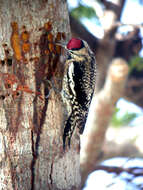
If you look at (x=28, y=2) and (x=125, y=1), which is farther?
(x=125, y=1)

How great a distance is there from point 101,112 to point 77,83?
2540mm

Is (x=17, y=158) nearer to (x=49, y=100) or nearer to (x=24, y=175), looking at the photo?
(x=24, y=175)

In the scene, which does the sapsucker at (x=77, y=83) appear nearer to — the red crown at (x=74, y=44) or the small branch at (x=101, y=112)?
the red crown at (x=74, y=44)

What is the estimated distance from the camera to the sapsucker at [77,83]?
113 inches

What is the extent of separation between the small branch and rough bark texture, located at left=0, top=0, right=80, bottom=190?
2663mm

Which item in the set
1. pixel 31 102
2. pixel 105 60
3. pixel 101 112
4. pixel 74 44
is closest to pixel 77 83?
pixel 74 44

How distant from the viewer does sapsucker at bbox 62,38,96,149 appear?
2873 mm

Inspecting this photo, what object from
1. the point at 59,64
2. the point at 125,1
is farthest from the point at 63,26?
the point at 125,1

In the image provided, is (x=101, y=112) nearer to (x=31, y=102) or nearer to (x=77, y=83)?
(x=77, y=83)

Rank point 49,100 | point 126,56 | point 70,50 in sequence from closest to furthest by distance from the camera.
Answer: point 49,100 → point 70,50 → point 126,56

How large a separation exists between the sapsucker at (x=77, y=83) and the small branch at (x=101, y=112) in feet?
6.21

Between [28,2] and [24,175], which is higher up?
[28,2]

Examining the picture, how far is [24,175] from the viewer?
2375 millimetres

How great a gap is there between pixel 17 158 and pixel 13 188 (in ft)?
0.72
